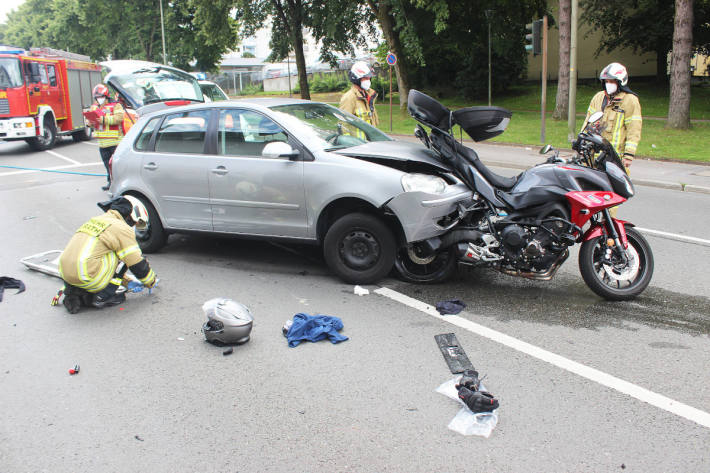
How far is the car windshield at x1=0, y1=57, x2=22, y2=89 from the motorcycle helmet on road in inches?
672

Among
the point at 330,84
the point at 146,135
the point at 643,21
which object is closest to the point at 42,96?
the point at 146,135

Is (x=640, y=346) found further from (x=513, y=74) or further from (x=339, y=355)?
(x=513, y=74)

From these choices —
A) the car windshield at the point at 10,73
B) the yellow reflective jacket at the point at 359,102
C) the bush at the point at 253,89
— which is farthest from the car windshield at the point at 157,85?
the bush at the point at 253,89

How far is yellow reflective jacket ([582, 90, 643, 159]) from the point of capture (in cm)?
715

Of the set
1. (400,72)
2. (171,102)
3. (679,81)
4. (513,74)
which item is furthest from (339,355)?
(513,74)

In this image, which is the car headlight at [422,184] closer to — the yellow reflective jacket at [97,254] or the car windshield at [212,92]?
the yellow reflective jacket at [97,254]

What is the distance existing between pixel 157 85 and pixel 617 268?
1374 centimetres

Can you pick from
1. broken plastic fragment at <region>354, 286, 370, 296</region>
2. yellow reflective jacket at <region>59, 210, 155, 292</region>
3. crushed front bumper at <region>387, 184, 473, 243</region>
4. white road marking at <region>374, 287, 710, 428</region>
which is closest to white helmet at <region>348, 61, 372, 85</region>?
crushed front bumper at <region>387, 184, 473, 243</region>

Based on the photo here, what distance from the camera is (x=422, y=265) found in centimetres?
603

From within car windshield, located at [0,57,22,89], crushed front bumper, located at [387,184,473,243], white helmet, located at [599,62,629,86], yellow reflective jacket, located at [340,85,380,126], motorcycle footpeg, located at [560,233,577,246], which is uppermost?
car windshield, located at [0,57,22,89]

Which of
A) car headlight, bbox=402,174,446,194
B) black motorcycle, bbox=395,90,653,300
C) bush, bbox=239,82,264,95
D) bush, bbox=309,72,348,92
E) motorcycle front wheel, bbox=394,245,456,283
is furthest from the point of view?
bush, bbox=239,82,264,95

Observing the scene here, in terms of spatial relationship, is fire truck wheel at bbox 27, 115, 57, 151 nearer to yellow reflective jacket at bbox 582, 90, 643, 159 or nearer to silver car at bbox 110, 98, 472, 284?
silver car at bbox 110, 98, 472, 284

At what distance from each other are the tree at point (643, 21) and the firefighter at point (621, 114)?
23.6 m

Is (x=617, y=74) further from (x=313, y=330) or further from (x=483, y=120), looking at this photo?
(x=313, y=330)
